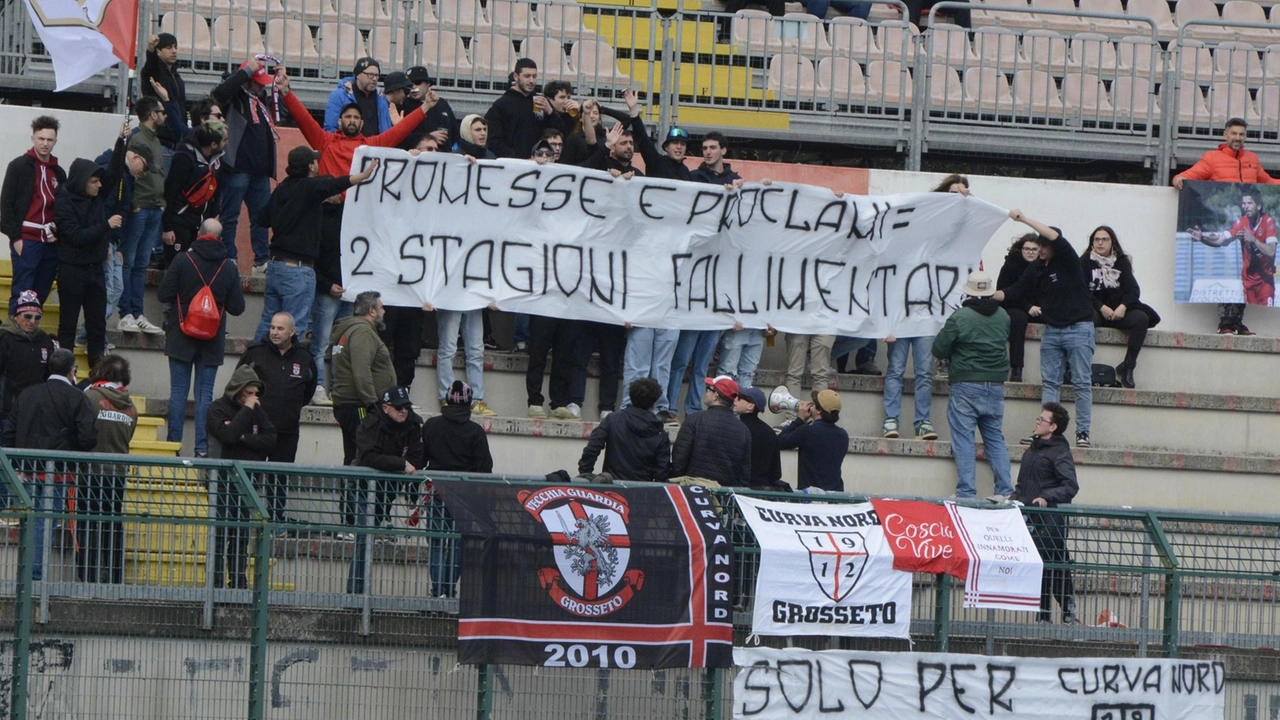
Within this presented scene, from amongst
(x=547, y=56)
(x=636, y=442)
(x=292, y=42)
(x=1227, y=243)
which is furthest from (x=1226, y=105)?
(x=636, y=442)

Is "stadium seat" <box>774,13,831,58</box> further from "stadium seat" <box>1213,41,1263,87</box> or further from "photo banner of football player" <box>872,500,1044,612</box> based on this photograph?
"photo banner of football player" <box>872,500,1044,612</box>

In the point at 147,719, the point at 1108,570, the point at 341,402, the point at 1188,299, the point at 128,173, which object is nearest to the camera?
the point at 147,719

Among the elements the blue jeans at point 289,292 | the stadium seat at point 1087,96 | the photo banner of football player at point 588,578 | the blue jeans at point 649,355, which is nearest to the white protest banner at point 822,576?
the photo banner of football player at point 588,578

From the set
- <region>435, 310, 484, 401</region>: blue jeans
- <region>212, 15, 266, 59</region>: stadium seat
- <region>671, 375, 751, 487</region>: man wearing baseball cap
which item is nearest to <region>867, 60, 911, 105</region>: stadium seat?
<region>435, 310, 484, 401</region>: blue jeans

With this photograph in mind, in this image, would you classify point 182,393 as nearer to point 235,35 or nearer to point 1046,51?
point 235,35

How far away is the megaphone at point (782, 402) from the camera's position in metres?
14.1

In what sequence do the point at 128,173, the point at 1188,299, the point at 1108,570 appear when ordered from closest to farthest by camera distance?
the point at 1108,570 → the point at 128,173 → the point at 1188,299

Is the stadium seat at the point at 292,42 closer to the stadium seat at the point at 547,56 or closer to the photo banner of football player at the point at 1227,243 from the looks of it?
the stadium seat at the point at 547,56

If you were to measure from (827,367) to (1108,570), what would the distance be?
4.83 meters

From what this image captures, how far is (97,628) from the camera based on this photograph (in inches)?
376

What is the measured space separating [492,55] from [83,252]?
5388 mm

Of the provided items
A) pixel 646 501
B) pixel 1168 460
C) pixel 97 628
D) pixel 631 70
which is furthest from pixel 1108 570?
pixel 631 70

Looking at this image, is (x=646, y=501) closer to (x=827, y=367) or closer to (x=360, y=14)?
(x=827, y=367)

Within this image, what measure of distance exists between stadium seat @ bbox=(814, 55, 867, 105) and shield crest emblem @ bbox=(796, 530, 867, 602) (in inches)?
343
